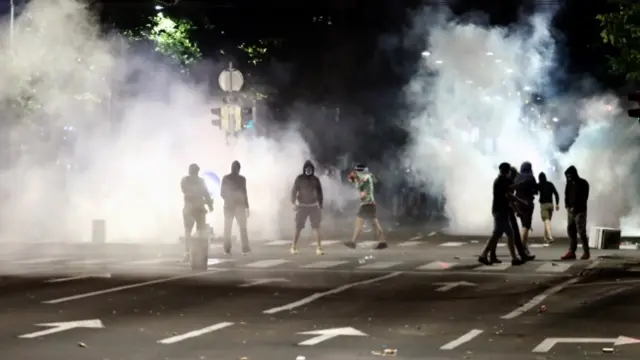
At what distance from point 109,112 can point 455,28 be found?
114ft

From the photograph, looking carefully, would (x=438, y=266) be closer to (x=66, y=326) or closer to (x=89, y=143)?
(x=66, y=326)

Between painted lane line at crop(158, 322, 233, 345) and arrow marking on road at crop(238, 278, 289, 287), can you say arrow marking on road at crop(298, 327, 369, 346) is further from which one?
arrow marking on road at crop(238, 278, 289, 287)

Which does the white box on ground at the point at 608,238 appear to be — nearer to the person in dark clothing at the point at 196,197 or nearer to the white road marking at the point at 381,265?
the white road marking at the point at 381,265

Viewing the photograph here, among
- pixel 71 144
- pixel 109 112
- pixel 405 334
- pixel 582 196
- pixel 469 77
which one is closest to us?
pixel 405 334

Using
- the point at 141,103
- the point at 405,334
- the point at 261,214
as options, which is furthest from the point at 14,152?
the point at 405,334

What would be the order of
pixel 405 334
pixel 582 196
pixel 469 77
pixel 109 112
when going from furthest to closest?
1. pixel 469 77
2. pixel 109 112
3. pixel 582 196
4. pixel 405 334

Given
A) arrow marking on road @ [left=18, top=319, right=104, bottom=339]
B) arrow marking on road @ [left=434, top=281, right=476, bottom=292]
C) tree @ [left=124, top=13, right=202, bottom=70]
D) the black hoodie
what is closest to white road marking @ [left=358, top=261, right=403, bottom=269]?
the black hoodie

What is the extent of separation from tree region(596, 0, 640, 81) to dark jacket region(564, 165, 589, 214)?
271 centimetres

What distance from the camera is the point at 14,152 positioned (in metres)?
38.9

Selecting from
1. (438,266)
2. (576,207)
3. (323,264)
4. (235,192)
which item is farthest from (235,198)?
(576,207)

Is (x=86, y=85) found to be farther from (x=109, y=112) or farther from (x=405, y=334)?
(x=405, y=334)

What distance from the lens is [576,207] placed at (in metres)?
23.9

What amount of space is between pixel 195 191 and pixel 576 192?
6954mm

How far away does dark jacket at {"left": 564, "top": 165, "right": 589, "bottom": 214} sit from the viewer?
77.1 feet
